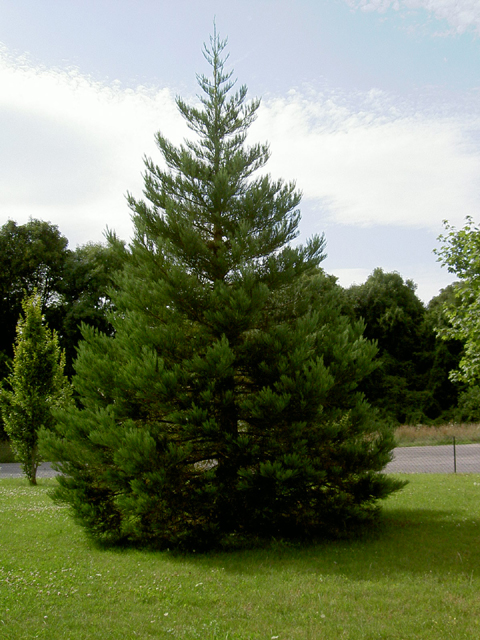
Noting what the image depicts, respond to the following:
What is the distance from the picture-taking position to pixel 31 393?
19297 mm

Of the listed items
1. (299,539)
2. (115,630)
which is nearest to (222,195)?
(299,539)

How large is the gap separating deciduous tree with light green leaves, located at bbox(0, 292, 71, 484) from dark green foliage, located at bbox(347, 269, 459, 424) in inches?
1000

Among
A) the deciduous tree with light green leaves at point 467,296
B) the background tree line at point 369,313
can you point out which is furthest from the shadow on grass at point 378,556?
the background tree line at point 369,313

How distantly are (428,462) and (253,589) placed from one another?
18134 mm

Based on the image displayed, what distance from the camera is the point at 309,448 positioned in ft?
30.5

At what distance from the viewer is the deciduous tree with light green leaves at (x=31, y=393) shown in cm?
1919

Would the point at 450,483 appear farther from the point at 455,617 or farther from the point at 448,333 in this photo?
the point at 455,617

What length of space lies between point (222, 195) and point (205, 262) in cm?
134

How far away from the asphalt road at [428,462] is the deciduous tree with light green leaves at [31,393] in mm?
1889

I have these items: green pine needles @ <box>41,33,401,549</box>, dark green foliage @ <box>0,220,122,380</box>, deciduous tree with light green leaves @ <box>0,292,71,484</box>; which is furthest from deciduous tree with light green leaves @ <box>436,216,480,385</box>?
dark green foliage @ <box>0,220,122,380</box>

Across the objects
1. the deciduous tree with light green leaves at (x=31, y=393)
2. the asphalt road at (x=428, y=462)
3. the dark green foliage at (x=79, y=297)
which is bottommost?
the asphalt road at (x=428, y=462)

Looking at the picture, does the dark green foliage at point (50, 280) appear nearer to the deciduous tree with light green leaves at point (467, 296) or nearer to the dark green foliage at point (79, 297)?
the dark green foliage at point (79, 297)

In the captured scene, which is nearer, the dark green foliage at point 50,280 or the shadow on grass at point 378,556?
the shadow on grass at point 378,556

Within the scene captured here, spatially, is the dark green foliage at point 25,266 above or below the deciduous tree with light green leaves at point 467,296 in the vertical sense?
above
